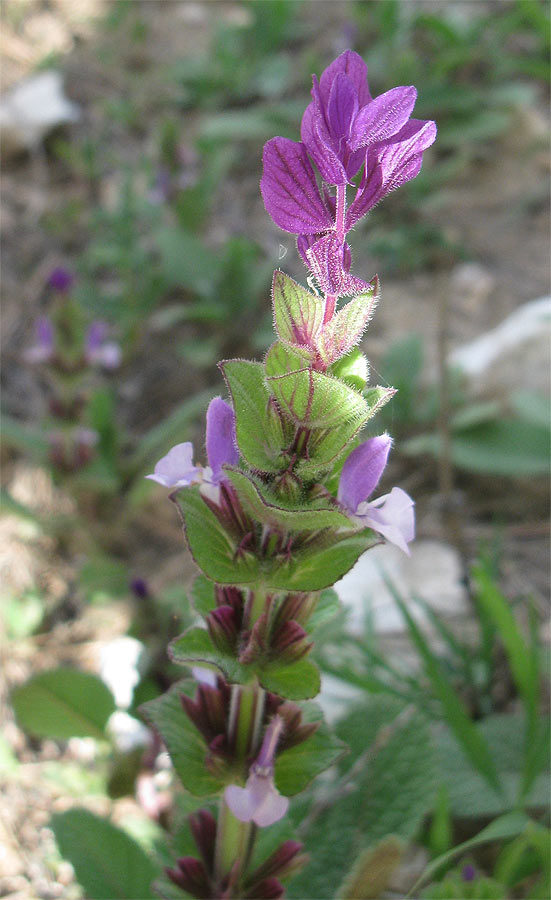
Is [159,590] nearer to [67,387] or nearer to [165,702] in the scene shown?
[67,387]

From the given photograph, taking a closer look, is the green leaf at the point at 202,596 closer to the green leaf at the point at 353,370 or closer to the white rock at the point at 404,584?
the green leaf at the point at 353,370

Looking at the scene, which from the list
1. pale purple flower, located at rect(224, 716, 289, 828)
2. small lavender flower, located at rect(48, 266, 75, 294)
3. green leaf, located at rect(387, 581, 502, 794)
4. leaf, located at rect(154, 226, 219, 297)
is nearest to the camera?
pale purple flower, located at rect(224, 716, 289, 828)

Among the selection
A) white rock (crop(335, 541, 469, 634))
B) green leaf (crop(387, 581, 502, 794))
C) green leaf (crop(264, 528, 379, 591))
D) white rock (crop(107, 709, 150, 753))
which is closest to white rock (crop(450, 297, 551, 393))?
white rock (crop(335, 541, 469, 634))

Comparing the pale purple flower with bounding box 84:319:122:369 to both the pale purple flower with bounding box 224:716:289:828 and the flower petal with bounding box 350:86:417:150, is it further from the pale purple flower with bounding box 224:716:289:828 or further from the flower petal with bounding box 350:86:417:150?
the flower petal with bounding box 350:86:417:150

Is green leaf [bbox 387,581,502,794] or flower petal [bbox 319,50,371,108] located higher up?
flower petal [bbox 319,50,371,108]

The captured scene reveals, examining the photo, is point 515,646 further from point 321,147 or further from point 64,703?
point 321,147

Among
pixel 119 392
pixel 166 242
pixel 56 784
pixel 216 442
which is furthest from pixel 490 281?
pixel 216 442

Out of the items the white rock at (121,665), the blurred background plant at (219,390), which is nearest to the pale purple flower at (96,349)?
the blurred background plant at (219,390)
